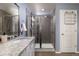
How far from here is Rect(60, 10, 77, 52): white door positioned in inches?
105

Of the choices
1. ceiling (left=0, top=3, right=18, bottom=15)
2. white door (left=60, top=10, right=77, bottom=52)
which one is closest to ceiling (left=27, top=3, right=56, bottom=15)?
ceiling (left=0, top=3, right=18, bottom=15)

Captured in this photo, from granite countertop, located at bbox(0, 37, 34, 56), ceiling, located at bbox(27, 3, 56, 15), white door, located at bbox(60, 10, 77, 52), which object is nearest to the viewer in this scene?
granite countertop, located at bbox(0, 37, 34, 56)

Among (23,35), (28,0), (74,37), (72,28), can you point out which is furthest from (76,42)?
(28,0)

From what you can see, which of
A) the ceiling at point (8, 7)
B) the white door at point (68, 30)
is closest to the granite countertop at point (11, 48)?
the ceiling at point (8, 7)

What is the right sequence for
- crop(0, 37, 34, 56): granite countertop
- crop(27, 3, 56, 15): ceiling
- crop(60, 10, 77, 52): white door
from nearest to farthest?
1. crop(0, 37, 34, 56): granite countertop
2. crop(27, 3, 56, 15): ceiling
3. crop(60, 10, 77, 52): white door

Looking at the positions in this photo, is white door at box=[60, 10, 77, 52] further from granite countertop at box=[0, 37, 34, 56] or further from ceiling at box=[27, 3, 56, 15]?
granite countertop at box=[0, 37, 34, 56]

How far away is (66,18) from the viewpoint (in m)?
2.68

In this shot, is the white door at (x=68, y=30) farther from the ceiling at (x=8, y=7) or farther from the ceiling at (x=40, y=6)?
the ceiling at (x=8, y=7)

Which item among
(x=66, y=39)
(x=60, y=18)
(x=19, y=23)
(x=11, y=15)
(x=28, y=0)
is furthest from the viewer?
(x=66, y=39)

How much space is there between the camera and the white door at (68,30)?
2.66 metres

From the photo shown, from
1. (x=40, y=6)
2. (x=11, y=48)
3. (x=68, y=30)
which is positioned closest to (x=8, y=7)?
(x=40, y=6)

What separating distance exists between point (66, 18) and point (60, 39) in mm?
541

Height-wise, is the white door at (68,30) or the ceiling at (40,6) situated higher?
the ceiling at (40,6)

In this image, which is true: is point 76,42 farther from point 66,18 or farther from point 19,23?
point 19,23
